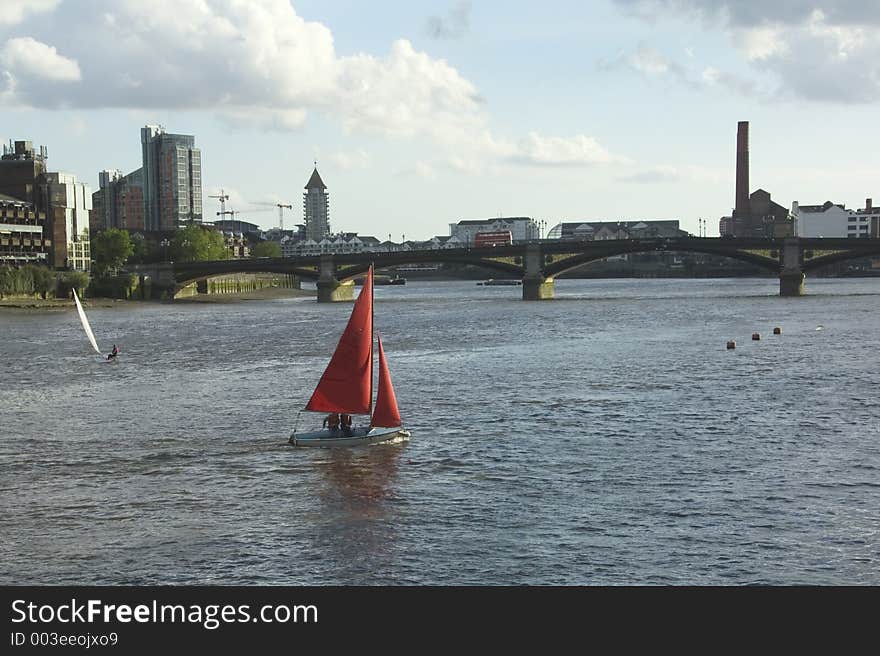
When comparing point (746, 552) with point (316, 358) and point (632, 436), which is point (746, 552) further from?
point (316, 358)

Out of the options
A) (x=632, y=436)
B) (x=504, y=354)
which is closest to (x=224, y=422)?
(x=632, y=436)

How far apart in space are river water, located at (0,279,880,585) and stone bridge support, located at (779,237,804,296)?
95894mm

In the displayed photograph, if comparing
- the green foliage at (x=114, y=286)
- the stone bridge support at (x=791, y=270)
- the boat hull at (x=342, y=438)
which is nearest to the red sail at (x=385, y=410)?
the boat hull at (x=342, y=438)

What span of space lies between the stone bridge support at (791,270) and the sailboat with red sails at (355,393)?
465ft

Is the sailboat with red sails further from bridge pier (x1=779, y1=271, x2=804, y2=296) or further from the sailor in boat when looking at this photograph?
bridge pier (x1=779, y1=271, x2=804, y2=296)

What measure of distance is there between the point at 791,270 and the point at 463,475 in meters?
149

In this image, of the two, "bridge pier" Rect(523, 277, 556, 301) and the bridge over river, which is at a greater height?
the bridge over river

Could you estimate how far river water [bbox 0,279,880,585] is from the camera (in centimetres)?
2742

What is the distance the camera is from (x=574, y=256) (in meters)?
182

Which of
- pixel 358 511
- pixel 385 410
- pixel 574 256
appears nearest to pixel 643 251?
pixel 574 256

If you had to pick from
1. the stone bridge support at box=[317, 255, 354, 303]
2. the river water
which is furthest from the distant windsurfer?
the stone bridge support at box=[317, 255, 354, 303]

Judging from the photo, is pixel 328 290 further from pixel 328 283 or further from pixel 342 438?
pixel 342 438
